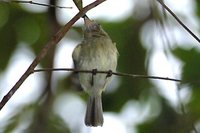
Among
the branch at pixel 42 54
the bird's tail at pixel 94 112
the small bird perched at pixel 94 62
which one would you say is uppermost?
the small bird perched at pixel 94 62

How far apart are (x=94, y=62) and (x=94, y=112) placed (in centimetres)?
35

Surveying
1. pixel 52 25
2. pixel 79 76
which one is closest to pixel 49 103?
pixel 79 76

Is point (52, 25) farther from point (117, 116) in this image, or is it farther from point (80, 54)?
point (117, 116)

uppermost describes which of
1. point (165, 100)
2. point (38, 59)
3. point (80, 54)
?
point (80, 54)

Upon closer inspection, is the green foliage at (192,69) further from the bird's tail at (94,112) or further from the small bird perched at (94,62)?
the bird's tail at (94,112)

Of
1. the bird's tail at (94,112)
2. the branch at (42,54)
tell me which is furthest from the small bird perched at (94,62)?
the branch at (42,54)

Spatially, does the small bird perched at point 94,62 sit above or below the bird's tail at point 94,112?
above

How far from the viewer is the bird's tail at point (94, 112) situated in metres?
3.09

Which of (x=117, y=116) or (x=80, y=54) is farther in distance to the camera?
(x=117, y=116)

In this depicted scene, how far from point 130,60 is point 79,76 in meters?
0.52

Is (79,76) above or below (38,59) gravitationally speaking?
above

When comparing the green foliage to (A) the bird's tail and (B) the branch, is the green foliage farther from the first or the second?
(B) the branch

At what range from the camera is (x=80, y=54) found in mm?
3207

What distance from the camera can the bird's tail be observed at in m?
3.09
